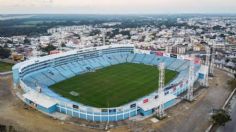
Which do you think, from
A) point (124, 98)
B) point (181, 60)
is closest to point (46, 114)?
point (124, 98)

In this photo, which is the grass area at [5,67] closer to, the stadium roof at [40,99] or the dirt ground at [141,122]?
the dirt ground at [141,122]

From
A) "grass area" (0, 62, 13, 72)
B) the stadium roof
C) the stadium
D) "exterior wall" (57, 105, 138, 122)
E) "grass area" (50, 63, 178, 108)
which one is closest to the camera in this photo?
"exterior wall" (57, 105, 138, 122)

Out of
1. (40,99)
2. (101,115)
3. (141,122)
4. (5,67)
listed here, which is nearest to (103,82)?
(40,99)

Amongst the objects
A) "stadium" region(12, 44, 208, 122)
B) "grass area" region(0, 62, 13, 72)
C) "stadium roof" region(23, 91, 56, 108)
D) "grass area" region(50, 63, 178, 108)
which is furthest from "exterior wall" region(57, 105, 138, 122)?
"grass area" region(0, 62, 13, 72)

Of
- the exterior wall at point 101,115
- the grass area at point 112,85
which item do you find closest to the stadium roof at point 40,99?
the exterior wall at point 101,115

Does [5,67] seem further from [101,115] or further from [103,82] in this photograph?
[101,115]

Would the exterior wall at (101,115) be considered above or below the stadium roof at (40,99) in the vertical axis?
below

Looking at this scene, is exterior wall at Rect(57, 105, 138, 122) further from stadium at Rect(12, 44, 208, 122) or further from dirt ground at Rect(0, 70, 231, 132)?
dirt ground at Rect(0, 70, 231, 132)
